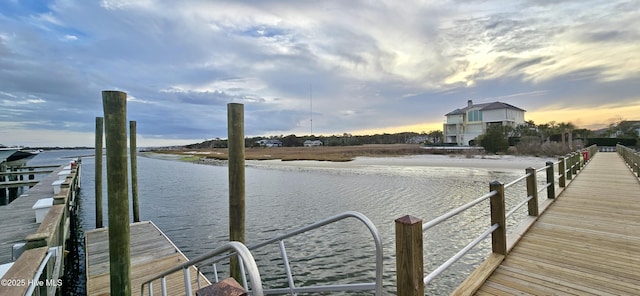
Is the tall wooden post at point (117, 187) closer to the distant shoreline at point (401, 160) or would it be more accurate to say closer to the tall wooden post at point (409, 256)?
the tall wooden post at point (409, 256)

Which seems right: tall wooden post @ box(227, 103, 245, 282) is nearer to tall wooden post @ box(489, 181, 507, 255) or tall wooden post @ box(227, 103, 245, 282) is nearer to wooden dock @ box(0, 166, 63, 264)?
tall wooden post @ box(489, 181, 507, 255)

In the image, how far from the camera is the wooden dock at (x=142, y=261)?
4.74 m

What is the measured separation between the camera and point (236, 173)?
4.02 metres

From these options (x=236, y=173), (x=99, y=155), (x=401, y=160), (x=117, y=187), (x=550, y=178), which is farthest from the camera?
(x=401, y=160)

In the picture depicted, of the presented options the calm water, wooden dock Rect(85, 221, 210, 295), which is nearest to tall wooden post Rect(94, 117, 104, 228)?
the calm water

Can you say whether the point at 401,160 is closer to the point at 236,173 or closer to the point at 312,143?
the point at 236,173

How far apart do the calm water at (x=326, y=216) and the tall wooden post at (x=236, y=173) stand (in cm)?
254

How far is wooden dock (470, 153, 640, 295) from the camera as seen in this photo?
2865 mm

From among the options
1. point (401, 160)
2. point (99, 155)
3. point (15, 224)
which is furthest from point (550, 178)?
point (401, 160)

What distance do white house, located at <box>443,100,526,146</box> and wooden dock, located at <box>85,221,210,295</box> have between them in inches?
1911

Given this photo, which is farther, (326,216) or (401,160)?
(401,160)

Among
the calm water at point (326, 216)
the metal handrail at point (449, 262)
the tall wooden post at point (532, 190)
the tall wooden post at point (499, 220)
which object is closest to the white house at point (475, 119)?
the calm water at point (326, 216)

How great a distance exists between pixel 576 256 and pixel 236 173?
469 cm

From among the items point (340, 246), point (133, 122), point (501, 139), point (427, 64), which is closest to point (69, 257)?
point (133, 122)
